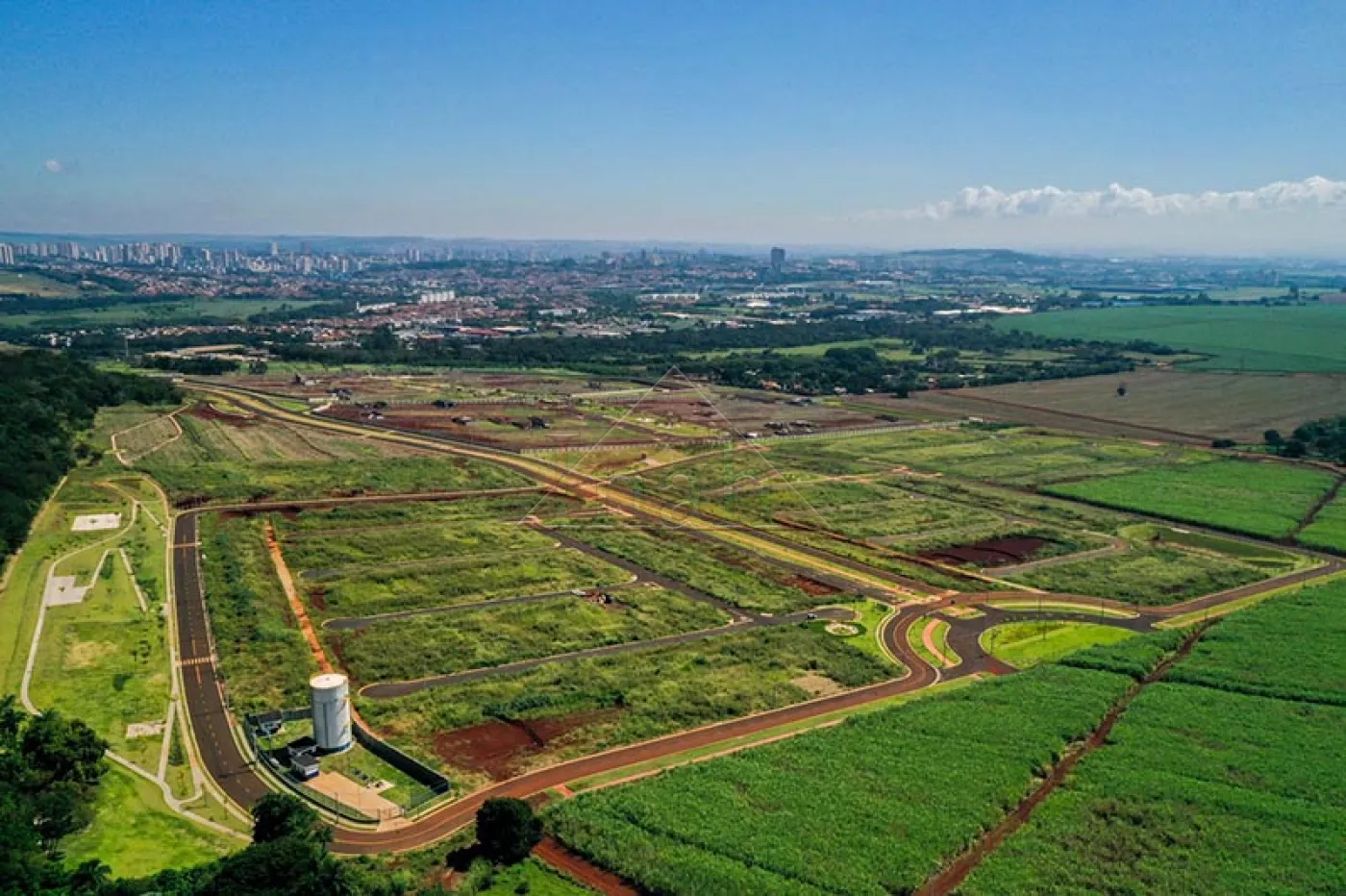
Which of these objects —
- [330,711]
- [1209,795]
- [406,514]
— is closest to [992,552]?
[1209,795]

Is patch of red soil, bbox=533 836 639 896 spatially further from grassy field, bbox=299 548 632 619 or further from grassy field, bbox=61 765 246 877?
grassy field, bbox=299 548 632 619

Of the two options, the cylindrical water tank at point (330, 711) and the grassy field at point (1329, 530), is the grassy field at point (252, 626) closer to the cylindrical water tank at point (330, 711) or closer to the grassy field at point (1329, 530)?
the cylindrical water tank at point (330, 711)

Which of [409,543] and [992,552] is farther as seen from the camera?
[992,552]

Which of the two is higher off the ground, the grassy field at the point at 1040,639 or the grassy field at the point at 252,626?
the grassy field at the point at 252,626

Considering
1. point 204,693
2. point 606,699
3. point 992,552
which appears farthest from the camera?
point 992,552

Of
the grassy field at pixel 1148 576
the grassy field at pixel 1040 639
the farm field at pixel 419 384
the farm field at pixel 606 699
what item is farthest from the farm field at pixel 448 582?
the farm field at pixel 419 384

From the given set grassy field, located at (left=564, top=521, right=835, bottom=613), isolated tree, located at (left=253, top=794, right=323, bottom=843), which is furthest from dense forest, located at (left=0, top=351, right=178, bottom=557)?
isolated tree, located at (left=253, top=794, right=323, bottom=843)

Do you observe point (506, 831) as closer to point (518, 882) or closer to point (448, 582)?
point (518, 882)
